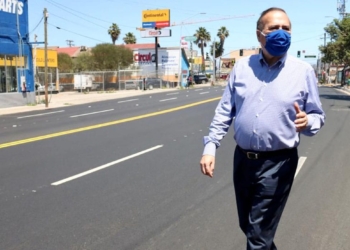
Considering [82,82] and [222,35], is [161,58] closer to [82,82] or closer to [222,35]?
[82,82]

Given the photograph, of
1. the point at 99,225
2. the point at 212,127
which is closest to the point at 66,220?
the point at 99,225

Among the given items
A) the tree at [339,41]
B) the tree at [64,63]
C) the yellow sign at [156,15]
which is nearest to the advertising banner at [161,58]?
the yellow sign at [156,15]

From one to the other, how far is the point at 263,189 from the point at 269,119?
491 millimetres

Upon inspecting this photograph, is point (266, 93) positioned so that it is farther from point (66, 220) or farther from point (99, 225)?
point (66, 220)

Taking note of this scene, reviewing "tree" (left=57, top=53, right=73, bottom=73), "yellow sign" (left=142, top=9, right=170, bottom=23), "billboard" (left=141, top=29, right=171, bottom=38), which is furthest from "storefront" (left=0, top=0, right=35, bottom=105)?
"yellow sign" (left=142, top=9, right=170, bottom=23)

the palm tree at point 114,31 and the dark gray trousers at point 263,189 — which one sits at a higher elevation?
the palm tree at point 114,31

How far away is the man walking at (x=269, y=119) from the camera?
3193 mm

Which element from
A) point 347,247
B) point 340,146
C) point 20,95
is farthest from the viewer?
point 20,95

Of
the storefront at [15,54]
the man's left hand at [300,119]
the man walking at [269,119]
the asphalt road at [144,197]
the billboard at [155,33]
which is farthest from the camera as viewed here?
the billboard at [155,33]

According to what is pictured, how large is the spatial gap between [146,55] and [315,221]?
225 ft

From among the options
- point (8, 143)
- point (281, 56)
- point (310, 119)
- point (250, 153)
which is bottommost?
point (8, 143)

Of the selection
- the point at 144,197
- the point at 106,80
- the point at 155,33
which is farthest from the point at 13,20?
the point at 155,33

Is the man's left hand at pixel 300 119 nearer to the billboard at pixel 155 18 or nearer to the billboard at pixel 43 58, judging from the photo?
the billboard at pixel 43 58

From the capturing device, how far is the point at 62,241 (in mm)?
4828
